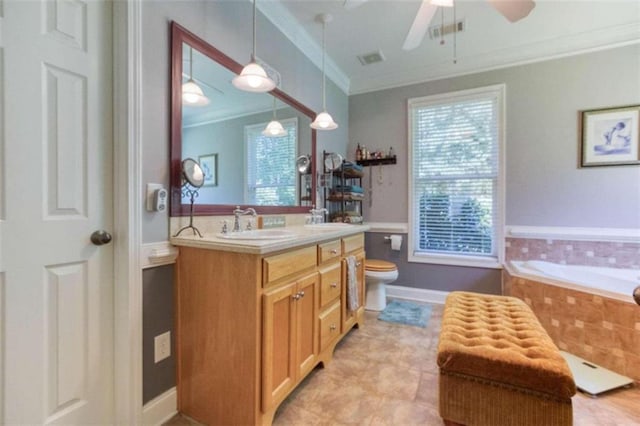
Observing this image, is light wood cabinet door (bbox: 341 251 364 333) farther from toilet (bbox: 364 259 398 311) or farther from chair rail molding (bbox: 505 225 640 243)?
chair rail molding (bbox: 505 225 640 243)

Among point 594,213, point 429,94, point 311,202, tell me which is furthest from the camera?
point 429,94

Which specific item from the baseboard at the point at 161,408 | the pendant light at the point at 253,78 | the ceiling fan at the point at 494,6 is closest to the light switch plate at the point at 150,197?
the pendant light at the point at 253,78

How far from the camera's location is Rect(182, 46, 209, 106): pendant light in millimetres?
1561

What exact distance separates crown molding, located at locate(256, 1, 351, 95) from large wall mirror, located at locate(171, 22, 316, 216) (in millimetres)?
533

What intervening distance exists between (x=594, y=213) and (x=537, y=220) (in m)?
0.43

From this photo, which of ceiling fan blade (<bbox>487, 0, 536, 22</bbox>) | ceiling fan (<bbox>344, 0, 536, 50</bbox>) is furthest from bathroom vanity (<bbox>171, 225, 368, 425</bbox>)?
ceiling fan blade (<bbox>487, 0, 536, 22</bbox>)

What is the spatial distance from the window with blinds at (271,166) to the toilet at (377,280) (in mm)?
1071

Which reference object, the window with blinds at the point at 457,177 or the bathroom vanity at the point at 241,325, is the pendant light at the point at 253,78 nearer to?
the bathroom vanity at the point at 241,325

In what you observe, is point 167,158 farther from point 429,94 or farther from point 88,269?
point 429,94

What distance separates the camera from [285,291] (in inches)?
55.0

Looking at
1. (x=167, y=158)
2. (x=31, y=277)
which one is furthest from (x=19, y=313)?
(x=167, y=158)

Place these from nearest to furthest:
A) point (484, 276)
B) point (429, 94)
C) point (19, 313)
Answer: point (19, 313), point (484, 276), point (429, 94)

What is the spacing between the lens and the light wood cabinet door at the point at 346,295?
6.89 ft

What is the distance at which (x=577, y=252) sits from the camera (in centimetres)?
265
